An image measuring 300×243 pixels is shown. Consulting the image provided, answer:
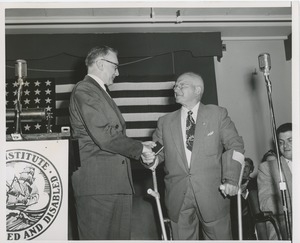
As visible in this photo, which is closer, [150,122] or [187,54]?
[150,122]

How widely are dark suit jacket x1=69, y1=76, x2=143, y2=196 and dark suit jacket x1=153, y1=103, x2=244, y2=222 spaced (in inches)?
15.4

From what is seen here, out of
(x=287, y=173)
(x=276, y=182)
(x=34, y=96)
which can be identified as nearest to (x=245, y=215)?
(x=276, y=182)

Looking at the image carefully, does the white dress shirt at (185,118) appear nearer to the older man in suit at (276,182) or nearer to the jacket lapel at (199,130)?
the jacket lapel at (199,130)

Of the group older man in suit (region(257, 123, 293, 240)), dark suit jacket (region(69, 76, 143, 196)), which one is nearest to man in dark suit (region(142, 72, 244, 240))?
dark suit jacket (region(69, 76, 143, 196))

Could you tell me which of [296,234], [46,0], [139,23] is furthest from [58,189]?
[139,23]

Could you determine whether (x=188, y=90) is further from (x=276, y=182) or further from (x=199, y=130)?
(x=276, y=182)

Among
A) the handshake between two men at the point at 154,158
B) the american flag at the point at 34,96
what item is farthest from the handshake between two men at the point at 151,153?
the american flag at the point at 34,96

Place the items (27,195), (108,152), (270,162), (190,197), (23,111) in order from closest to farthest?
1. (27,195)
2. (23,111)
3. (108,152)
4. (190,197)
5. (270,162)

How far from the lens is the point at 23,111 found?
6.99 ft

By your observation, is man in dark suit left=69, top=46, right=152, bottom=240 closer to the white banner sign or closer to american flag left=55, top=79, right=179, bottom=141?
the white banner sign

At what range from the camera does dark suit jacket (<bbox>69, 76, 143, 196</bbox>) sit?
2.22m

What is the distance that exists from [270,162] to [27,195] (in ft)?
7.06

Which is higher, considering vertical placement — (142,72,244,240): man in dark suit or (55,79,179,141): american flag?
(55,79,179,141): american flag

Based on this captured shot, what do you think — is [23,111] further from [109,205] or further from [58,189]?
[109,205]
